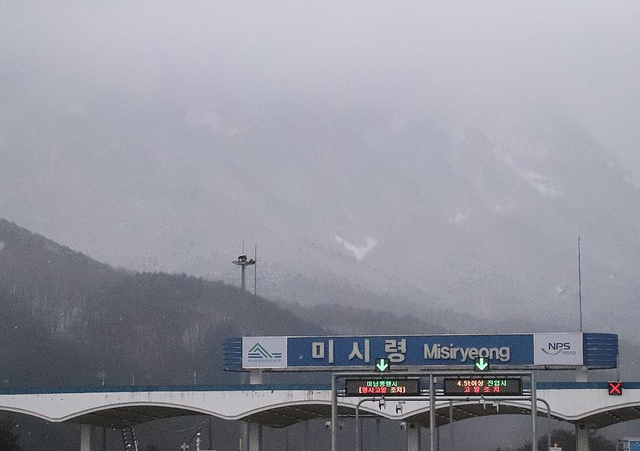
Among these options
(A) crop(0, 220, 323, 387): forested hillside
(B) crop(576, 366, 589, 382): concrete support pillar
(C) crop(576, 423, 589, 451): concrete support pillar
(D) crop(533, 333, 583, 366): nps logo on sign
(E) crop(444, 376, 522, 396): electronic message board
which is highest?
(A) crop(0, 220, 323, 387): forested hillside

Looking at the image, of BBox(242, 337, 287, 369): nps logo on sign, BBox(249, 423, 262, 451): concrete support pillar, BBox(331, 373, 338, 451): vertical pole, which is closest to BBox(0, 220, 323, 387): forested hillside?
BBox(242, 337, 287, 369): nps logo on sign

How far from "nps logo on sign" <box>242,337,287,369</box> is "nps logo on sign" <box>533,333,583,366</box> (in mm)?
16954

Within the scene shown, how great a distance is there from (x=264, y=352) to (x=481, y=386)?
25839 mm

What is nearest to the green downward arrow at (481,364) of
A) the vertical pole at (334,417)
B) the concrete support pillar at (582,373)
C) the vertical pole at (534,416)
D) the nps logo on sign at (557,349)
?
the vertical pole at (534,416)

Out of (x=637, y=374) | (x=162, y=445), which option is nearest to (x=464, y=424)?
(x=162, y=445)

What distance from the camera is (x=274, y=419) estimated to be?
237ft

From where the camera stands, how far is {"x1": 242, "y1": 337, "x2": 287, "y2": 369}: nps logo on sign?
232ft

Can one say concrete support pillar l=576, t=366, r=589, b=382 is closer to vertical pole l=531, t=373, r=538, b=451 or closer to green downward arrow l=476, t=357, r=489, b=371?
vertical pole l=531, t=373, r=538, b=451

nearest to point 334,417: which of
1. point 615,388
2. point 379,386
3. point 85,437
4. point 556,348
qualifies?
point 379,386

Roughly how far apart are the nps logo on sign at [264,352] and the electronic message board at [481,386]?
2409 centimetres

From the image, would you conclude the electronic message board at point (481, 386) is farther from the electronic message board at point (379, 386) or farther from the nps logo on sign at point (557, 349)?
the nps logo on sign at point (557, 349)

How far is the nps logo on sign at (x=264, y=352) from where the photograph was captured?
232ft

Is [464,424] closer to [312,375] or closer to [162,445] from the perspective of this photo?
[312,375]

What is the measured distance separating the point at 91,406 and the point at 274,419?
1281cm
